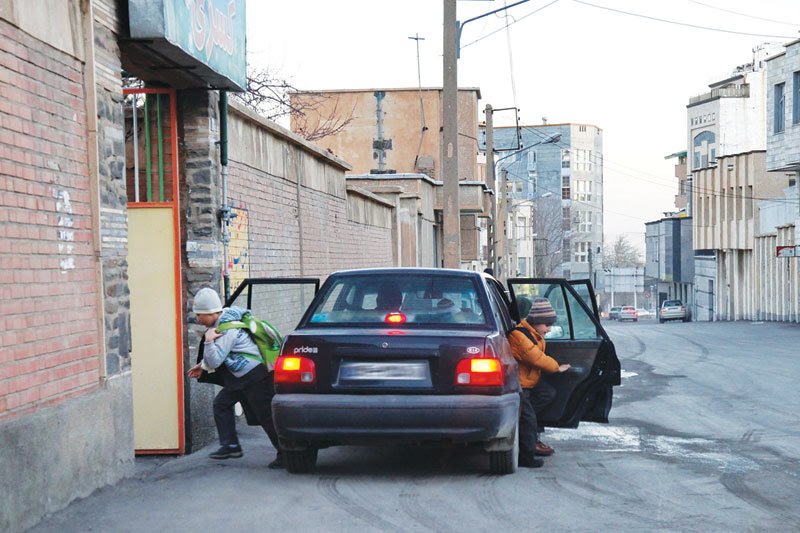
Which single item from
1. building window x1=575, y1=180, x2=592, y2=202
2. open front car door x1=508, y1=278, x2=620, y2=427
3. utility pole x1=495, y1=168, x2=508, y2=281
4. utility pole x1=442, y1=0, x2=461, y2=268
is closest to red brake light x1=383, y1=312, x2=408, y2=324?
open front car door x1=508, y1=278, x2=620, y2=427

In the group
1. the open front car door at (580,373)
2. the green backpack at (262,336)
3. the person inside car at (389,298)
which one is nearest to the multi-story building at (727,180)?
the open front car door at (580,373)

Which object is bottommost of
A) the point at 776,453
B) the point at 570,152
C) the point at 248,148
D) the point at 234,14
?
the point at 776,453

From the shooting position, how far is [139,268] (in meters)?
9.66

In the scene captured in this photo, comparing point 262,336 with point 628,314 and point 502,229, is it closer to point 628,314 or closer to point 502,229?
point 502,229

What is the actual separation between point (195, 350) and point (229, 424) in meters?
1.29

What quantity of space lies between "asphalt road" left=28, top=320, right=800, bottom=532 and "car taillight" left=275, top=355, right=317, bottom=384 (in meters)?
0.77

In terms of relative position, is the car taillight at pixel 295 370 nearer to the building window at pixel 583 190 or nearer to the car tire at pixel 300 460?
the car tire at pixel 300 460

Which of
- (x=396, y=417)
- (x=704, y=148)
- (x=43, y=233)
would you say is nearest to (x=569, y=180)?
(x=704, y=148)

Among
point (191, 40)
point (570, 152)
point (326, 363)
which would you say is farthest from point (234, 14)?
point (570, 152)

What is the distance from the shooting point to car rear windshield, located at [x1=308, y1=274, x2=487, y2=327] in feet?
26.3

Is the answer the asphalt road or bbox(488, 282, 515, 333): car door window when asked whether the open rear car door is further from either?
bbox(488, 282, 515, 333): car door window

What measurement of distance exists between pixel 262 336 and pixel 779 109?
141ft

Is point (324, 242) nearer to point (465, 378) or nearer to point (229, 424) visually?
point (229, 424)

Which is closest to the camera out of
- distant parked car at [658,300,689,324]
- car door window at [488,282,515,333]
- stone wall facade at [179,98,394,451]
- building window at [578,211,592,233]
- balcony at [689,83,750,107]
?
car door window at [488,282,515,333]
